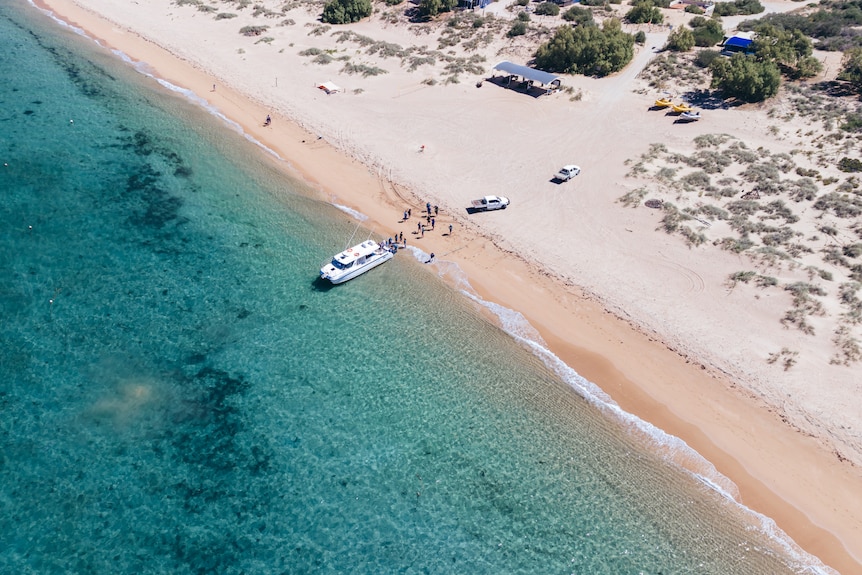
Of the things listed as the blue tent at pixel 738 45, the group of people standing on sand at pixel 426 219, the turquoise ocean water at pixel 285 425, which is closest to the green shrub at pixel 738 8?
the blue tent at pixel 738 45

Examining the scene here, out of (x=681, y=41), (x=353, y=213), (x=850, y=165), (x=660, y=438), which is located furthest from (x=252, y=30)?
(x=660, y=438)

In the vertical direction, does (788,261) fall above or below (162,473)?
above

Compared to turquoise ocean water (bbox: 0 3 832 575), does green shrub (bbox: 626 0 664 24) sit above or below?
above

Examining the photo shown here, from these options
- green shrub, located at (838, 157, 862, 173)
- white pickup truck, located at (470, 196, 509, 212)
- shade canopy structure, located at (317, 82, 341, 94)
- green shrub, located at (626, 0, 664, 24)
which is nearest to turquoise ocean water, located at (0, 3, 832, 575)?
white pickup truck, located at (470, 196, 509, 212)

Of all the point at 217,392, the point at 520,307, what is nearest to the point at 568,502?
the point at 520,307

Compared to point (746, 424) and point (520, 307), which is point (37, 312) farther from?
point (746, 424)

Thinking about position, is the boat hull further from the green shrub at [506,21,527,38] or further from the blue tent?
the blue tent

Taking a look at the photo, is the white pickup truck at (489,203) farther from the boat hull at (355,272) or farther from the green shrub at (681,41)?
the green shrub at (681,41)
